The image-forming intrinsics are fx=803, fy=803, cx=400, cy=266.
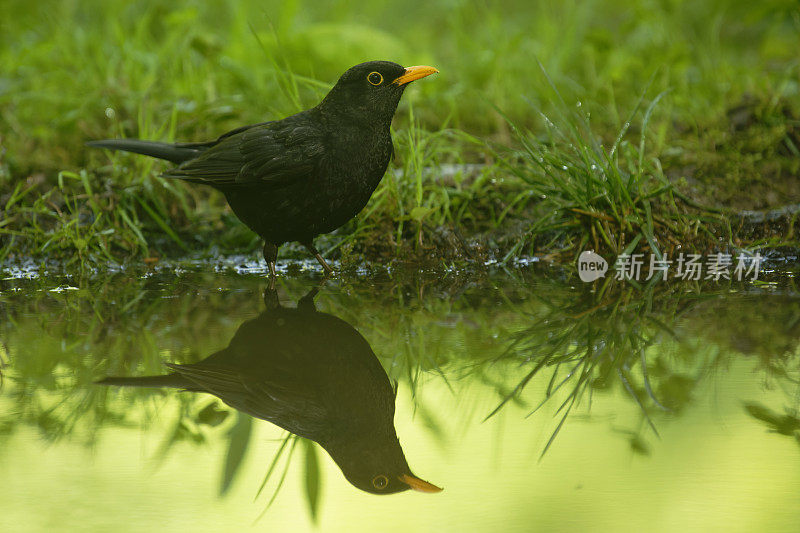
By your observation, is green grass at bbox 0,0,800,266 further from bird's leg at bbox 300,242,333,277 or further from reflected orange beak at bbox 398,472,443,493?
reflected orange beak at bbox 398,472,443,493

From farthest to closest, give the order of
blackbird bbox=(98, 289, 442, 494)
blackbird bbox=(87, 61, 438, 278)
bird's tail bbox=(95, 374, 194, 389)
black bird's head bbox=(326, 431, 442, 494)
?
blackbird bbox=(87, 61, 438, 278) < bird's tail bbox=(95, 374, 194, 389) < blackbird bbox=(98, 289, 442, 494) < black bird's head bbox=(326, 431, 442, 494)

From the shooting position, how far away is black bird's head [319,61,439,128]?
12.5ft

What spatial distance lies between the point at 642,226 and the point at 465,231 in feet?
3.54

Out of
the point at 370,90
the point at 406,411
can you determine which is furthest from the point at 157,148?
the point at 406,411

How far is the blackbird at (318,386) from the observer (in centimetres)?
198

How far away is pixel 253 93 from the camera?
6.14 meters

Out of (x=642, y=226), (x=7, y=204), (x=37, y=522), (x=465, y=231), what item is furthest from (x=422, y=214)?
(x=37, y=522)

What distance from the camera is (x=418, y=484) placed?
1.82 metres

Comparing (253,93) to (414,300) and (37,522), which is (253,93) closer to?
(414,300)

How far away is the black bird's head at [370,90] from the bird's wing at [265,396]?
1.65 m

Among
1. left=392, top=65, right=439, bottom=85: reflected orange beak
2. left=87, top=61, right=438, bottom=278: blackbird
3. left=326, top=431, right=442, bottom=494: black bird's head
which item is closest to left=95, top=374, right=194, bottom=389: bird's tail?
left=326, top=431, right=442, bottom=494: black bird's head

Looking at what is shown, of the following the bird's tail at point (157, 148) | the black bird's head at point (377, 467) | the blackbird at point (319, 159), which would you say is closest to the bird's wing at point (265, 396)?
the black bird's head at point (377, 467)

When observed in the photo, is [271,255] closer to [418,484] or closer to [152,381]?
[152,381]

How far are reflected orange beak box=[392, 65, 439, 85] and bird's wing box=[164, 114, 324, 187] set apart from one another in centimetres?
46
